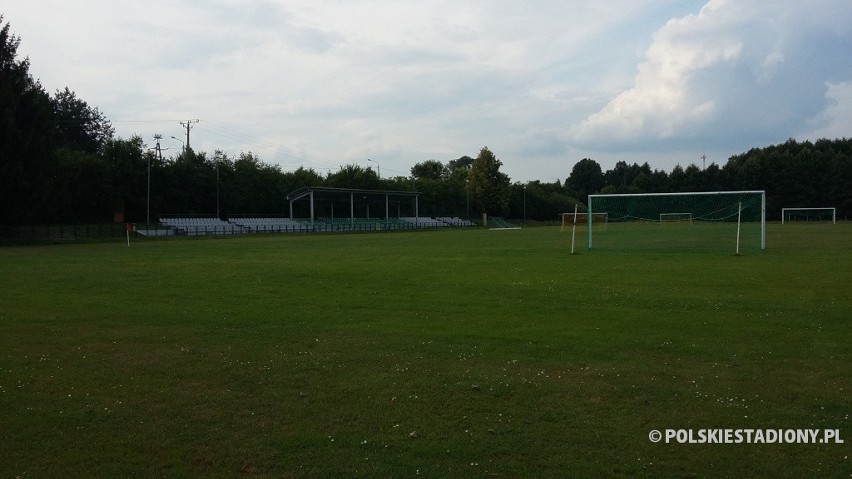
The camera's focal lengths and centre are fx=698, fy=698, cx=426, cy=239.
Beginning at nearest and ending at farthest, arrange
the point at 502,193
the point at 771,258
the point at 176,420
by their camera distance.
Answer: the point at 176,420
the point at 771,258
the point at 502,193

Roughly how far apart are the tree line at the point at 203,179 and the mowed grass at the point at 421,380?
35788mm

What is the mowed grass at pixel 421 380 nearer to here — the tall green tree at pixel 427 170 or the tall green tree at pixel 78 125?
the tall green tree at pixel 78 125

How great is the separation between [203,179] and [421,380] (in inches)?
3025

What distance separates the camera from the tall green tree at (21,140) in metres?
45.0

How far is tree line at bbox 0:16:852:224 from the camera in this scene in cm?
4688

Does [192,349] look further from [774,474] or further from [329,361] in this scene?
[774,474]

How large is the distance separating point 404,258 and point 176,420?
20669mm

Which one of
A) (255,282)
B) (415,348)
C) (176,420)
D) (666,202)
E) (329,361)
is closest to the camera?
(176,420)

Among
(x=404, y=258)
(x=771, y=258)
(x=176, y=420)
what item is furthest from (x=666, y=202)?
(x=176, y=420)

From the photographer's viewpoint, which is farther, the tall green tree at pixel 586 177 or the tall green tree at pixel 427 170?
the tall green tree at pixel 586 177

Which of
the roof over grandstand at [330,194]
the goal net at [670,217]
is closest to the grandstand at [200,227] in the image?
the roof over grandstand at [330,194]

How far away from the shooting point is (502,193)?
109m

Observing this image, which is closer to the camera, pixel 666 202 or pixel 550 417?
pixel 550 417

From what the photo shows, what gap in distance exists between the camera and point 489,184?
109 meters
